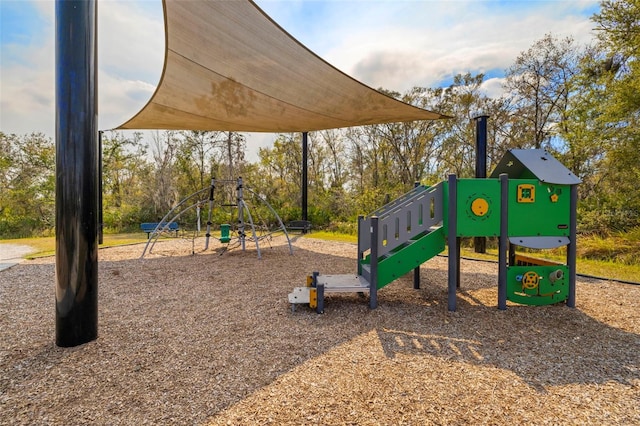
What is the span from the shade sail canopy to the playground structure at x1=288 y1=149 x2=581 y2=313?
2.87m

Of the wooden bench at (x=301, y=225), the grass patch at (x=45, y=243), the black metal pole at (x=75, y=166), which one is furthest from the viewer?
the wooden bench at (x=301, y=225)

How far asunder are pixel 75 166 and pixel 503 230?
4.10m

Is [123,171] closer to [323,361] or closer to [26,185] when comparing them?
[26,185]

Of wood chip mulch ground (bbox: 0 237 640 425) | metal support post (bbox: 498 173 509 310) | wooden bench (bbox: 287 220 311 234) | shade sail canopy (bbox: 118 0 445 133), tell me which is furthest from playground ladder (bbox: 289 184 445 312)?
wooden bench (bbox: 287 220 311 234)

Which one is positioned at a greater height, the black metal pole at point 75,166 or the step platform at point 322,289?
the black metal pole at point 75,166

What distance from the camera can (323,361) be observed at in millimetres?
2357

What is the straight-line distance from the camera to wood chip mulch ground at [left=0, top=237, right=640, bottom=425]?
1.77 metres

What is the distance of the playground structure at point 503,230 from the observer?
3523 millimetres

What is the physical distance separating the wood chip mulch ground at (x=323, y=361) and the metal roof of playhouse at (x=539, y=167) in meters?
1.46

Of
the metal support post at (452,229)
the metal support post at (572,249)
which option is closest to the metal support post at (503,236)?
the metal support post at (452,229)

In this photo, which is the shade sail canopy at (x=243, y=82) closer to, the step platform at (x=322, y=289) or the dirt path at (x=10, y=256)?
the step platform at (x=322, y=289)

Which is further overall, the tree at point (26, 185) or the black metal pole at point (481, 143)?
the tree at point (26, 185)

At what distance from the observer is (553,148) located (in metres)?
12.0

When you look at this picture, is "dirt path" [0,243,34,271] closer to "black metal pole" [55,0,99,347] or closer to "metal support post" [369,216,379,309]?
"black metal pole" [55,0,99,347]
